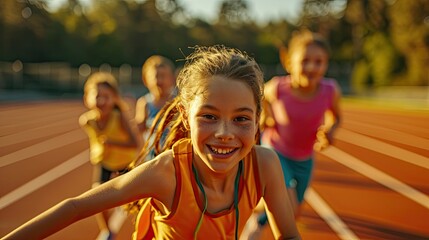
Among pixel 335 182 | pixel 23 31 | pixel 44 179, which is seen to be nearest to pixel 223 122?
pixel 335 182

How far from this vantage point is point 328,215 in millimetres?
5426

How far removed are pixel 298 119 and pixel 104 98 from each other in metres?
1.83

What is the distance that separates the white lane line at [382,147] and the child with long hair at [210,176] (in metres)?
7.89

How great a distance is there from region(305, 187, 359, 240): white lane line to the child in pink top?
3.54 ft

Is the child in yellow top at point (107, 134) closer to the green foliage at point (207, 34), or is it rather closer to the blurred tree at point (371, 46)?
the green foliage at point (207, 34)

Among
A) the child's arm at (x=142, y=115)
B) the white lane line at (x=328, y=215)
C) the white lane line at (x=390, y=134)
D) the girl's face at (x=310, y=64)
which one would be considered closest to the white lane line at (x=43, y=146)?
the child's arm at (x=142, y=115)

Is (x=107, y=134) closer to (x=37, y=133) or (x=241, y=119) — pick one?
(x=241, y=119)

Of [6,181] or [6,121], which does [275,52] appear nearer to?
[6,121]

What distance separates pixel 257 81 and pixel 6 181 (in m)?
6.34

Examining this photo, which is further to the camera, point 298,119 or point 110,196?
point 298,119

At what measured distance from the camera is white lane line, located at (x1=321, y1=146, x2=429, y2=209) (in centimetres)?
633

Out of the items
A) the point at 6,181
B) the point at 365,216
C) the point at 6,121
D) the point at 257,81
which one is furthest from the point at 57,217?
the point at 6,121

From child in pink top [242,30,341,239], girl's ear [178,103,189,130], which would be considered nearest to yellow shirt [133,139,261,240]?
girl's ear [178,103,189,130]

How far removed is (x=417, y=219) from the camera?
529 cm
